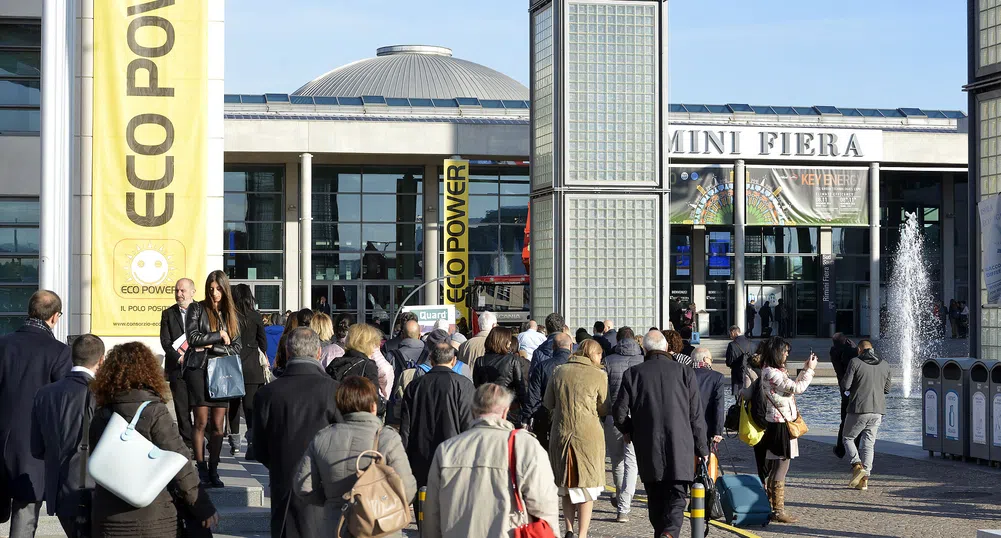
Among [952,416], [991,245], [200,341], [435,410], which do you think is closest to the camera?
[435,410]

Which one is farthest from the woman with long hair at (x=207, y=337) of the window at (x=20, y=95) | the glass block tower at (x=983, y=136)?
the window at (x=20, y=95)

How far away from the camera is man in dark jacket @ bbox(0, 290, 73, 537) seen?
796cm

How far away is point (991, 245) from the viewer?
1584 centimetres

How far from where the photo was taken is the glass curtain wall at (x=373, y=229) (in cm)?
4656

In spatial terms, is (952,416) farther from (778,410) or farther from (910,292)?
(910,292)

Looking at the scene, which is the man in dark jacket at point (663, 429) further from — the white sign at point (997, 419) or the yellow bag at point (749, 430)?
the white sign at point (997, 419)

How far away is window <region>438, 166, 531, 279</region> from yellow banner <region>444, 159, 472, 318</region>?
506 cm

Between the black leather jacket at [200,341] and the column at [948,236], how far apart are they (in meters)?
45.9

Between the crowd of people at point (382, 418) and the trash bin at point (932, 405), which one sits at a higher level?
the crowd of people at point (382, 418)

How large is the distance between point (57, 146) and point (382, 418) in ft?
23.3

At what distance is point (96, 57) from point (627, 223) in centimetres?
927

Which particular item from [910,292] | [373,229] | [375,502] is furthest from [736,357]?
[910,292]

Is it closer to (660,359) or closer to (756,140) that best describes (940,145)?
(756,140)

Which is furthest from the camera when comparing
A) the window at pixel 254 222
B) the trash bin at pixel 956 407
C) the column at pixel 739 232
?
the window at pixel 254 222
